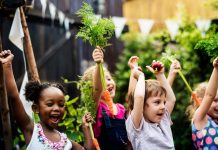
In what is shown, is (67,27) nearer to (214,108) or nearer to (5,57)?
(214,108)

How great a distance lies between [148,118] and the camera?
432cm

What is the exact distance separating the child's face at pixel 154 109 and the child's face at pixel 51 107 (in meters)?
0.65

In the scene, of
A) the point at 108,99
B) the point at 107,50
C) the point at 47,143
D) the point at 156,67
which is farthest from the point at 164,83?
the point at 107,50

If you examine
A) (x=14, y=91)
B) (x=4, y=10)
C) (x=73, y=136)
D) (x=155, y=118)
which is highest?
(x=4, y=10)

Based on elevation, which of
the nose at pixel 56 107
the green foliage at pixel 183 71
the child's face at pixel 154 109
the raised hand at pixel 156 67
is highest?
the raised hand at pixel 156 67

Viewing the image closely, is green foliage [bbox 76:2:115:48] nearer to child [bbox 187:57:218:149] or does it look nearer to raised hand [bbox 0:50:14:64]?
raised hand [bbox 0:50:14:64]

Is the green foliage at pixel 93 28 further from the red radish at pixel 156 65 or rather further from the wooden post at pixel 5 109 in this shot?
the wooden post at pixel 5 109

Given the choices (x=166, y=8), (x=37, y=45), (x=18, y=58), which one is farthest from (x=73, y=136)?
(x=166, y=8)

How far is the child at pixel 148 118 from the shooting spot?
4184 millimetres

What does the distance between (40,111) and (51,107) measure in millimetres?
94

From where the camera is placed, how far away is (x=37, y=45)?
8320 millimetres

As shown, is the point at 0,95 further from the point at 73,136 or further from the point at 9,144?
the point at 73,136

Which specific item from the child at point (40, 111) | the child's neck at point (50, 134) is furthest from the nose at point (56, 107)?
the child's neck at point (50, 134)

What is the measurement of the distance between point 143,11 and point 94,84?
32.0ft
